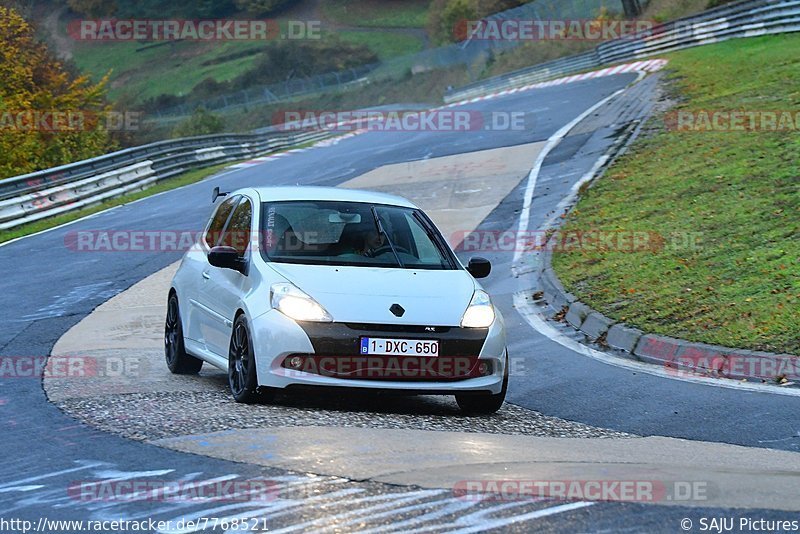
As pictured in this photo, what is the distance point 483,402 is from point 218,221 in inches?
129

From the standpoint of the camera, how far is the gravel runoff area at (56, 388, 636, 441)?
27.6ft

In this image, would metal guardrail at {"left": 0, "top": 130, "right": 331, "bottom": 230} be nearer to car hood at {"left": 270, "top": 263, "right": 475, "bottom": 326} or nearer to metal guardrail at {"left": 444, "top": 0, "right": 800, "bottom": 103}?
metal guardrail at {"left": 444, "top": 0, "right": 800, "bottom": 103}

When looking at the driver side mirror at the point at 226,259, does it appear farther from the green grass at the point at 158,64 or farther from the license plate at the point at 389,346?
the green grass at the point at 158,64

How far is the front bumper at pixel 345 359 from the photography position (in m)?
9.01

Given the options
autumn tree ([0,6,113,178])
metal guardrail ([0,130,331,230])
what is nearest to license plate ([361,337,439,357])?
metal guardrail ([0,130,331,230])

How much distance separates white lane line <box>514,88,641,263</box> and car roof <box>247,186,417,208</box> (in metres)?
8.04

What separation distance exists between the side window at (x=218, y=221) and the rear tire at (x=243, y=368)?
171 centimetres

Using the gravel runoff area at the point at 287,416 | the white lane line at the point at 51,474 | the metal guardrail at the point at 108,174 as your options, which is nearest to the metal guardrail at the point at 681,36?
the metal guardrail at the point at 108,174

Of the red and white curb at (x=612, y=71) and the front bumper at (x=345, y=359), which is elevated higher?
the red and white curb at (x=612, y=71)

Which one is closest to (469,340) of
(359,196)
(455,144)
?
(359,196)

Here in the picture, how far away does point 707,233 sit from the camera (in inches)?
653

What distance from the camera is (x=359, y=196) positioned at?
10.8 meters

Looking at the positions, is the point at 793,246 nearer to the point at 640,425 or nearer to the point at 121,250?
the point at 640,425

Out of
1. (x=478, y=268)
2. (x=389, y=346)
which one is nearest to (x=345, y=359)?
(x=389, y=346)
